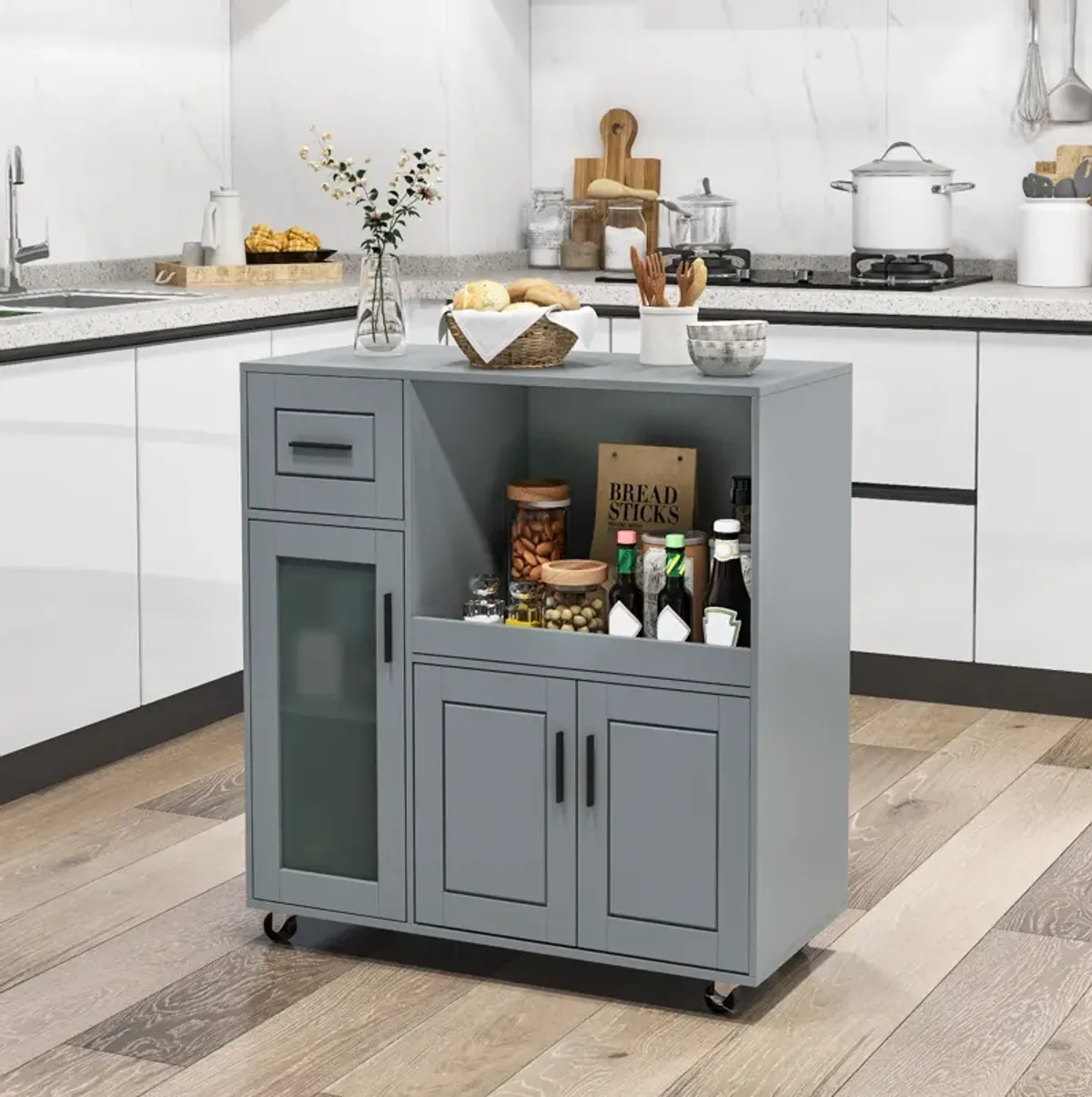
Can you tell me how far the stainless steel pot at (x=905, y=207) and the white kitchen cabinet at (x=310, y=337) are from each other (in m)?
1.23

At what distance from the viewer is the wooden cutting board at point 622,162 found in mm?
5340

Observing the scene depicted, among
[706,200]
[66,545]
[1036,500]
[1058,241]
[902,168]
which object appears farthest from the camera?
[706,200]

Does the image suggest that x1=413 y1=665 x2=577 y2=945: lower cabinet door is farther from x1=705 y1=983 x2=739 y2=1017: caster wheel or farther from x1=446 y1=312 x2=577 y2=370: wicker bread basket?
x1=446 y1=312 x2=577 y2=370: wicker bread basket

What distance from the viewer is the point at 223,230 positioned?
4875 mm

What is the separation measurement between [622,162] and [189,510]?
1.79 metres

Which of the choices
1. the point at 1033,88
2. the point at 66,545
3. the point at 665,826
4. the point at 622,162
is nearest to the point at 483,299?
the point at 665,826

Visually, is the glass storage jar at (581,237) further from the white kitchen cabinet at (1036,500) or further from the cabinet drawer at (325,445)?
the cabinet drawer at (325,445)

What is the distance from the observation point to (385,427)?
2889 mm

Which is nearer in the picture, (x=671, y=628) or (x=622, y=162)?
(x=671, y=628)

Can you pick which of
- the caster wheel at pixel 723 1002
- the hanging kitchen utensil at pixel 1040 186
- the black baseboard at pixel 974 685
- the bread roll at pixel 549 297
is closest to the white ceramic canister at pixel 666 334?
the bread roll at pixel 549 297

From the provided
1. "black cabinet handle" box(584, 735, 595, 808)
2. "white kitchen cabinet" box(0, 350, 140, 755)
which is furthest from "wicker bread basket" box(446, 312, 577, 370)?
"white kitchen cabinet" box(0, 350, 140, 755)

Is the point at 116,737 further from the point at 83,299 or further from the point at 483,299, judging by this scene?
the point at 483,299

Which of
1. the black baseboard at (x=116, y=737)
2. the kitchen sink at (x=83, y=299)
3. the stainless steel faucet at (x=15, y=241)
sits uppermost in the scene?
the stainless steel faucet at (x=15, y=241)

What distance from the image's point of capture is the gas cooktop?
4625mm
